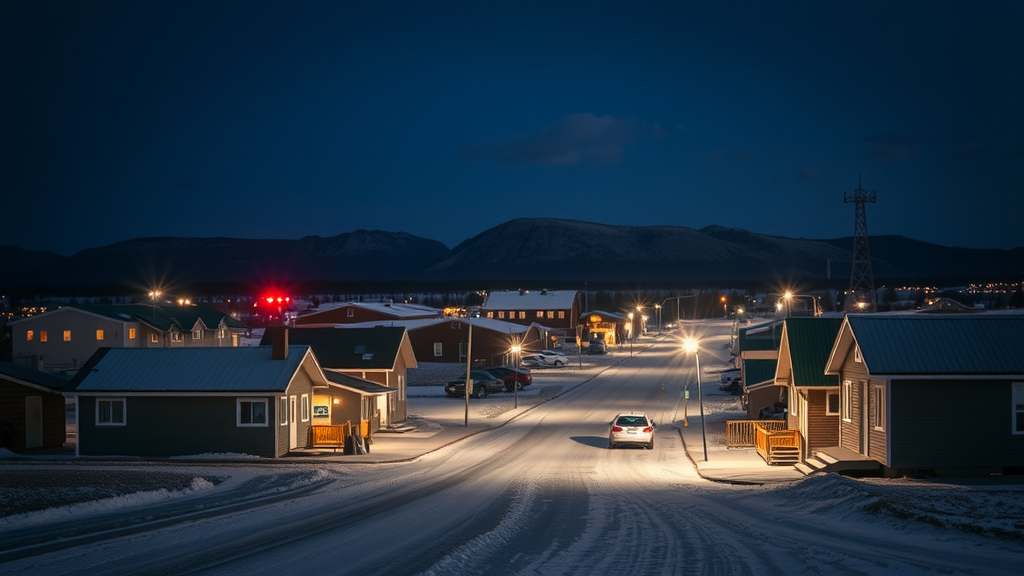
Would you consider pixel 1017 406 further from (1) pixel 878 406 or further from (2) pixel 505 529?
(2) pixel 505 529

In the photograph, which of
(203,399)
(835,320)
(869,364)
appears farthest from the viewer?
(203,399)

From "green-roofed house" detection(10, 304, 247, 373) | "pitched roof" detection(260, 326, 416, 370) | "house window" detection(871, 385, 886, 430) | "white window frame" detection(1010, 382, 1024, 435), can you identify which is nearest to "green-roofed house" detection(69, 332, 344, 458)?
"pitched roof" detection(260, 326, 416, 370)

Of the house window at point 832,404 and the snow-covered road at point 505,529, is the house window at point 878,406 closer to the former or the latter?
the snow-covered road at point 505,529

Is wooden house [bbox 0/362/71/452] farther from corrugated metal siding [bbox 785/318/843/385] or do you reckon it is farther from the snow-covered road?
corrugated metal siding [bbox 785/318/843/385]

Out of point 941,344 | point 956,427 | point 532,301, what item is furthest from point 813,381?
point 532,301

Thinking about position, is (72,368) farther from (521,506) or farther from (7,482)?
(521,506)

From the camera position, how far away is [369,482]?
29719 millimetres

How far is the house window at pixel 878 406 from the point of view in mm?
27859

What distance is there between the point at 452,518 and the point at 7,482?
51.3 ft

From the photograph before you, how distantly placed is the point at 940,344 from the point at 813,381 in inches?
251

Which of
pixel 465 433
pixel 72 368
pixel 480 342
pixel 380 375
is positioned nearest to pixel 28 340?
pixel 72 368

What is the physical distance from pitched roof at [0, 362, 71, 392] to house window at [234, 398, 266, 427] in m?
7.63

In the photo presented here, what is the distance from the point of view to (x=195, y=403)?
3797 cm

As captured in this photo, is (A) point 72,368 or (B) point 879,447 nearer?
(B) point 879,447
